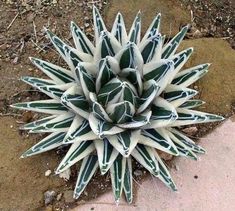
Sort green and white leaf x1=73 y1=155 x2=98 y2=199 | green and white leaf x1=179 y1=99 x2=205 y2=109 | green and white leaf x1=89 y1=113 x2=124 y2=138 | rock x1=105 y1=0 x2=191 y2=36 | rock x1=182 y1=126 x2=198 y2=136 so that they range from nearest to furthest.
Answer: green and white leaf x1=89 y1=113 x2=124 y2=138
green and white leaf x1=73 y1=155 x2=98 y2=199
green and white leaf x1=179 y1=99 x2=205 y2=109
rock x1=182 y1=126 x2=198 y2=136
rock x1=105 y1=0 x2=191 y2=36

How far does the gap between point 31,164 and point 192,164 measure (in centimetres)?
69

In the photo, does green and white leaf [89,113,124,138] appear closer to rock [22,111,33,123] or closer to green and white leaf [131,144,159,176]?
green and white leaf [131,144,159,176]

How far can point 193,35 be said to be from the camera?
2652mm

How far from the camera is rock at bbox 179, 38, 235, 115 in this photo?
2.43m

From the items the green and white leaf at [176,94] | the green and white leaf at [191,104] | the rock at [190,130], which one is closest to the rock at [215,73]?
the rock at [190,130]

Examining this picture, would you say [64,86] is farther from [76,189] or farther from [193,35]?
[193,35]

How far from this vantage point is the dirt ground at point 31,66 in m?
2.24

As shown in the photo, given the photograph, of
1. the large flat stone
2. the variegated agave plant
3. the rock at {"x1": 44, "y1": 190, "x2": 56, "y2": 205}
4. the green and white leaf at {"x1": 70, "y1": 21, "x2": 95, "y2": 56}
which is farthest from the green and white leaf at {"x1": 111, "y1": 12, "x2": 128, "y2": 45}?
the rock at {"x1": 44, "y1": 190, "x2": 56, "y2": 205}

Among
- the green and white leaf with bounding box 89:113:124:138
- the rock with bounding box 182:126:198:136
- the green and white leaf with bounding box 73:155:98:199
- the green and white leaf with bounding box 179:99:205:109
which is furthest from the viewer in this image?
the rock with bounding box 182:126:198:136

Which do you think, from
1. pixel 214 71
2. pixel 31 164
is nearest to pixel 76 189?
pixel 31 164

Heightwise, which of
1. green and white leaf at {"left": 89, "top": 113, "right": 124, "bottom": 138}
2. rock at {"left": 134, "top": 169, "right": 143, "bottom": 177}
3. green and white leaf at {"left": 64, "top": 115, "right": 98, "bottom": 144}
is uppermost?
green and white leaf at {"left": 89, "top": 113, "right": 124, "bottom": 138}

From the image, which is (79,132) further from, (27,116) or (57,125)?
(27,116)

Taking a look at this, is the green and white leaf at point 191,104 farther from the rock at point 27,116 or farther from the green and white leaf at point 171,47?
the rock at point 27,116

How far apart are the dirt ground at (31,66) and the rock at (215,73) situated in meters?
0.01
